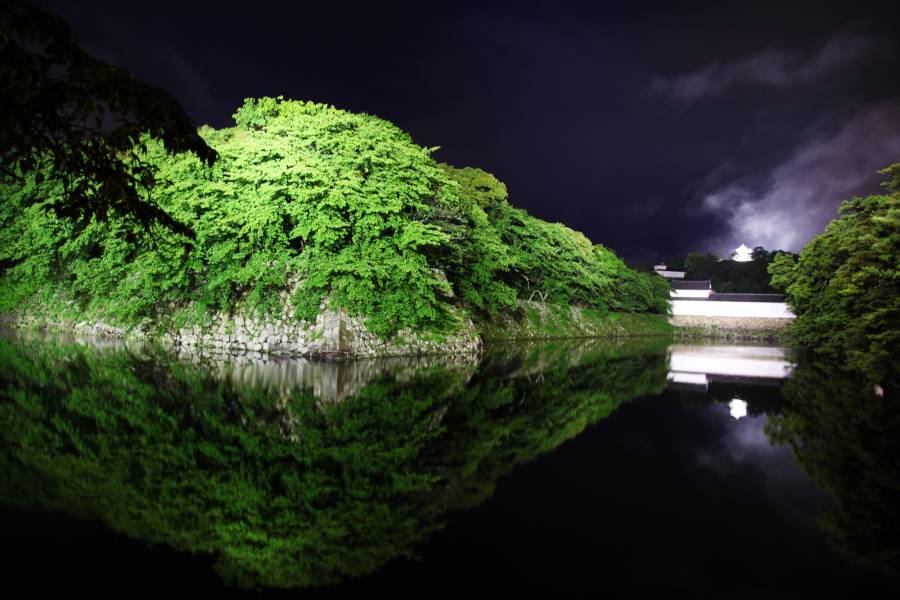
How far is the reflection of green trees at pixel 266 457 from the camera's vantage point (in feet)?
12.5

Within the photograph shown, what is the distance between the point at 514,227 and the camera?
34938mm

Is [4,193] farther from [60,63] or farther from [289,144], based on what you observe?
[60,63]

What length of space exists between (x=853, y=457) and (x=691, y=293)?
184 ft

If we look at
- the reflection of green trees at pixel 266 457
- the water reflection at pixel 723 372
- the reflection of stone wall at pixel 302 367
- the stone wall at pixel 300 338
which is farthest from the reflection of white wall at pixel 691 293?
the reflection of green trees at pixel 266 457

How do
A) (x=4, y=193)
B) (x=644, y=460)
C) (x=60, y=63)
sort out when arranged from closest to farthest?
(x=60, y=63) → (x=644, y=460) → (x=4, y=193)

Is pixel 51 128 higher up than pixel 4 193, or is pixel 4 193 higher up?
pixel 4 193

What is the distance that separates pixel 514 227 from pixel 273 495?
1237 inches

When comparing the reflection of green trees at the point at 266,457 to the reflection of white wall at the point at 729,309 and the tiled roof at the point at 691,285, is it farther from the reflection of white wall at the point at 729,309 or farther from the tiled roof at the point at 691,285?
the tiled roof at the point at 691,285

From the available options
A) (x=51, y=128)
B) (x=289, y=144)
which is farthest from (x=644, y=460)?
(x=289, y=144)

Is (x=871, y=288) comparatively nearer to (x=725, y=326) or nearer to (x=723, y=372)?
(x=723, y=372)

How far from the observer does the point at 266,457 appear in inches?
223

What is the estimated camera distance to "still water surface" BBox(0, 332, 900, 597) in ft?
11.3

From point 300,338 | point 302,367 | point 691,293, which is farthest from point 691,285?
point 302,367

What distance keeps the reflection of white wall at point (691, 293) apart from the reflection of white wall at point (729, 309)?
33.1 inches
